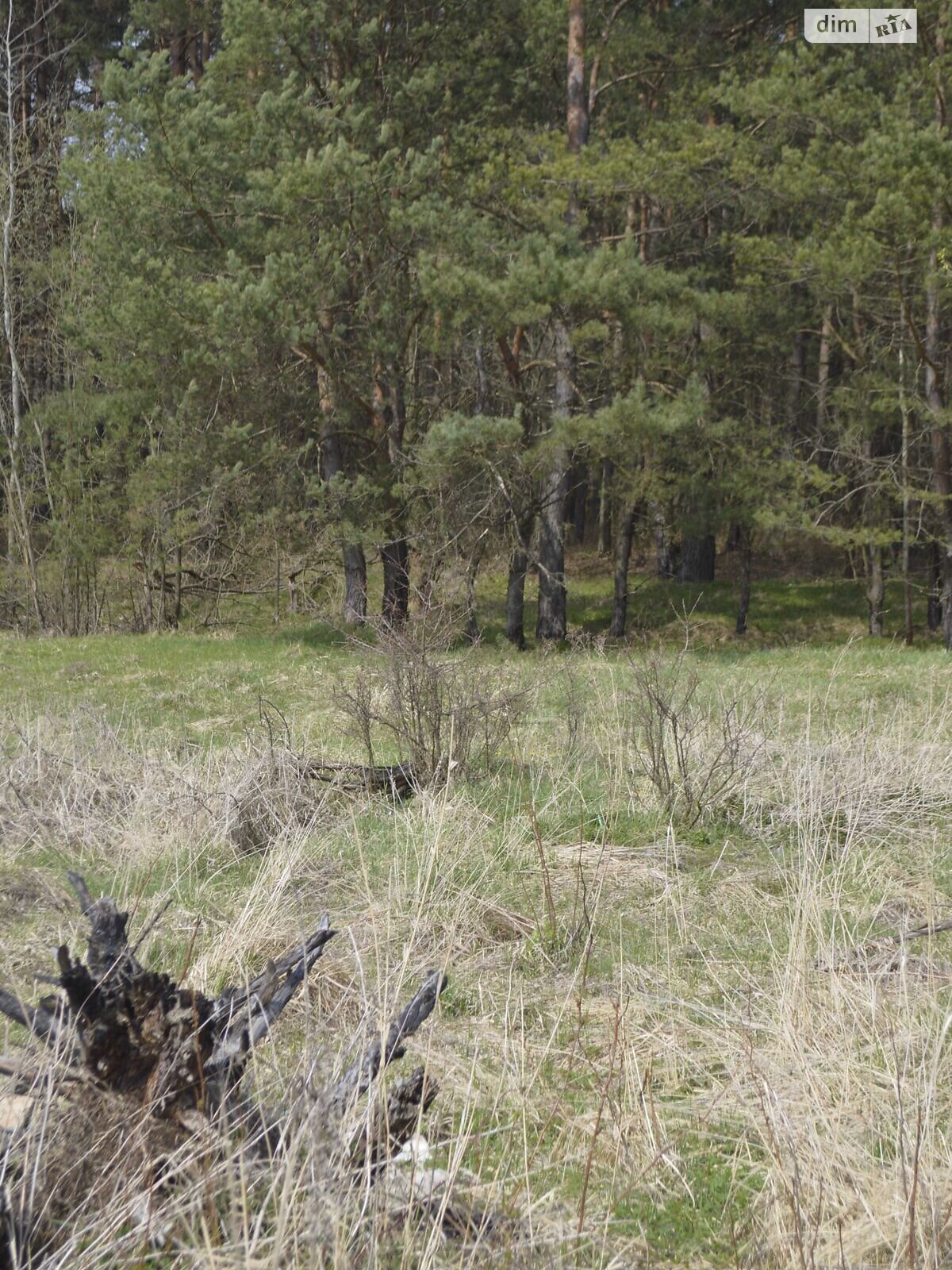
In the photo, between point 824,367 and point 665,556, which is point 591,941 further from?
point 665,556

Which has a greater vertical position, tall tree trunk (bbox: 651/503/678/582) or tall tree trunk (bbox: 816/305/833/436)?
tall tree trunk (bbox: 816/305/833/436)

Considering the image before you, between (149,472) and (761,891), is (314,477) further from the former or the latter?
(761,891)

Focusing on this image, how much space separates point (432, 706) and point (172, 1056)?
4.03 m

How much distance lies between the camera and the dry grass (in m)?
2.33

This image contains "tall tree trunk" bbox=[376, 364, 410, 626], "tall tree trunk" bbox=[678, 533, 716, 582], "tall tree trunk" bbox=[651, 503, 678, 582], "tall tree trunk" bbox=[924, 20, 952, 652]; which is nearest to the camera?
"tall tree trunk" bbox=[924, 20, 952, 652]

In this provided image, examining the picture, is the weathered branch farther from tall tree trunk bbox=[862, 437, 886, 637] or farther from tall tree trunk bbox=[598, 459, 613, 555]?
tall tree trunk bbox=[598, 459, 613, 555]

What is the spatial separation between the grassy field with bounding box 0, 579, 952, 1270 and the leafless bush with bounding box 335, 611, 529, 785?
15 cm

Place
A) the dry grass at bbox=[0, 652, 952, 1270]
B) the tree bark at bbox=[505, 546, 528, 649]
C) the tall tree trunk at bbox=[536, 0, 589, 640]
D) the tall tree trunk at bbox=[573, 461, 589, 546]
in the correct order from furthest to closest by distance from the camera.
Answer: the tall tree trunk at bbox=[573, 461, 589, 546] → the tree bark at bbox=[505, 546, 528, 649] → the tall tree trunk at bbox=[536, 0, 589, 640] → the dry grass at bbox=[0, 652, 952, 1270]

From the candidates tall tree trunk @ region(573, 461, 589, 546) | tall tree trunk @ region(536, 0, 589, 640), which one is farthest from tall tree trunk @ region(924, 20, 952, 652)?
tall tree trunk @ region(573, 461, 589, 546)

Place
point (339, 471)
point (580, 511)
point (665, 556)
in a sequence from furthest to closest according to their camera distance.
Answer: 1. point (580, 511)
2. point (665, 556)
3. point (339, 471)

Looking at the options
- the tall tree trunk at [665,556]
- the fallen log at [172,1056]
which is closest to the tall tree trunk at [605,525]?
the tall tree trunk at [665,556]

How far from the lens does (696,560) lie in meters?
22.9

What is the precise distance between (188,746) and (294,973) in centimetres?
533

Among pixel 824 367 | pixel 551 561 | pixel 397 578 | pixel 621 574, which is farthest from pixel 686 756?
pixel 824 367
